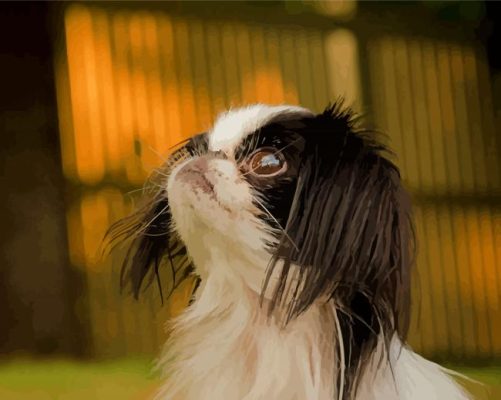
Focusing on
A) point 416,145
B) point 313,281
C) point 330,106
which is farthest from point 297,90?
point 313,281

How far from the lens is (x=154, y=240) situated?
917mm

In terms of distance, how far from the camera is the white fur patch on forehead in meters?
0.85

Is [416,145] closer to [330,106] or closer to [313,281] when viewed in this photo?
[330,106]

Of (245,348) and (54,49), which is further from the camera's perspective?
(54,49)

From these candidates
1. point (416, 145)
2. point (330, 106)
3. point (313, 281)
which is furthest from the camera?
point (416, 145)

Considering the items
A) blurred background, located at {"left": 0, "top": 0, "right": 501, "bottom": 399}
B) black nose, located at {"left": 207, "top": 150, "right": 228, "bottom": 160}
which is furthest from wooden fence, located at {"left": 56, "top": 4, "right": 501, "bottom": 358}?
black nose, located at {"left": 207, "top": 150, "right": 228, "bottom": 160}

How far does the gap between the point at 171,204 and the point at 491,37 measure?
56 cm

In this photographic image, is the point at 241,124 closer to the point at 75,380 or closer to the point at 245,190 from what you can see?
the point at 245,190

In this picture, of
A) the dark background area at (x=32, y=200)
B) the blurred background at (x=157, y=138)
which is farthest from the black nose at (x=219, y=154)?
the dark background area at (x=32, y=200)

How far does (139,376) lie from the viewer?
0.95 metres

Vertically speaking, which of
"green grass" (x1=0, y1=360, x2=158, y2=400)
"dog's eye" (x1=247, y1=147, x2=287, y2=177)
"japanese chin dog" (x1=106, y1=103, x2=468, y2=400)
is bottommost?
"green grass" (x1=0, y1=360, x2=158, y2=400)

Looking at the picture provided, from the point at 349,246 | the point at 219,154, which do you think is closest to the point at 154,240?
the point at 219,154

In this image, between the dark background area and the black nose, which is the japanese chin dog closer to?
the black nose

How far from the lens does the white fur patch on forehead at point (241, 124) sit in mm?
854
